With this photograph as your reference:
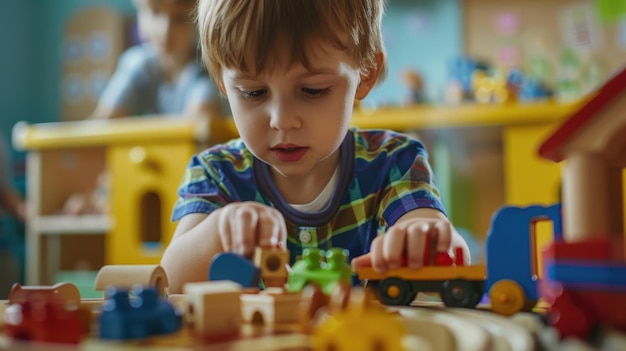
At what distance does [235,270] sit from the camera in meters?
0.53

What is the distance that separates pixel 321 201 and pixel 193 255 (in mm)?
242

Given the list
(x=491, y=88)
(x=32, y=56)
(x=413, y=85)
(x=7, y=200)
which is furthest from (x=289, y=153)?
(x=32, y=56)

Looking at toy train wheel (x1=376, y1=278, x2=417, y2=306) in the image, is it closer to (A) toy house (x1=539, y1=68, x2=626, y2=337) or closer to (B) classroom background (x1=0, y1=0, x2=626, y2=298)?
(A) toy house (x1=539, y1=68, x2=626, y2=337)

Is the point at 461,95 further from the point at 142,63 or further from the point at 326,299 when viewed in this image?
the point at 326,299

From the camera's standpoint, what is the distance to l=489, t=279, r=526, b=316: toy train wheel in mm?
521

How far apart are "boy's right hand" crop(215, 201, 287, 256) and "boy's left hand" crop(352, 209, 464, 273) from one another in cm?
8

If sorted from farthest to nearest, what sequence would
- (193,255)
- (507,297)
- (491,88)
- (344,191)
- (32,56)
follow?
1. (32,56)
2. (491,88)
3. (344,191)
4. (193,255)
5. (507,297)

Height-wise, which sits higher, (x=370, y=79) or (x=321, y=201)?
(x=370, y=79)

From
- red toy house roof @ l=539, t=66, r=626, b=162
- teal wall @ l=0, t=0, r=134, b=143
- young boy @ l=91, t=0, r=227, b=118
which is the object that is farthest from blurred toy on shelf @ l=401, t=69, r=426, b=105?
red toy house roof @ l=539, t=66, r=626, b=162

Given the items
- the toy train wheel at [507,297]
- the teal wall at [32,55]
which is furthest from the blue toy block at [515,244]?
the teal wall at [32,55]

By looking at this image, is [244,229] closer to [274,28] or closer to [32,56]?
[274,28]

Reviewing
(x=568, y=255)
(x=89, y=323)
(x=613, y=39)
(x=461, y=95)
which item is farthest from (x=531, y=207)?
(x=613, y=39)

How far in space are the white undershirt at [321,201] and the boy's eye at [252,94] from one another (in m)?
0.17

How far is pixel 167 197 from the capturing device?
214 cm
